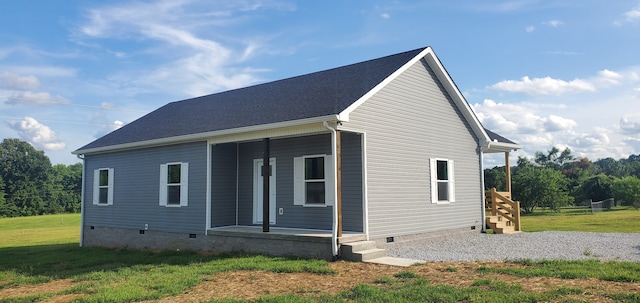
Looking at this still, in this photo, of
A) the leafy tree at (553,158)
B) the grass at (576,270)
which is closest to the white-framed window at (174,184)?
the grass at (576,270)

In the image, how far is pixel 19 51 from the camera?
68.5ft

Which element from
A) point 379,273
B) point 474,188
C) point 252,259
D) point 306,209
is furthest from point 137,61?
point 379,273

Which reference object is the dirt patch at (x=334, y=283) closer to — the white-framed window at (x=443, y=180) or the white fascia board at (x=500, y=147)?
the white-framed window at (x=443, y=180)

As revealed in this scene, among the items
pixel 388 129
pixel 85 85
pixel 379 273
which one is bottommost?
pixel 379 273

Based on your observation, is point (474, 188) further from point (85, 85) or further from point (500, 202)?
point (85, 85)

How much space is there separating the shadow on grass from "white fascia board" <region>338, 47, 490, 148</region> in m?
4.63

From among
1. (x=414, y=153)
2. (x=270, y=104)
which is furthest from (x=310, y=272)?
(x=270, y=104)

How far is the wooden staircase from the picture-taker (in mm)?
16145

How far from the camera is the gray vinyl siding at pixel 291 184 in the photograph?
11.9 meters

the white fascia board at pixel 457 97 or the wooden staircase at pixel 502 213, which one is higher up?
the white fascia board at pixel 457 97

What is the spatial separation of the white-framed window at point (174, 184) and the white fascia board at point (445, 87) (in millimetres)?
5941

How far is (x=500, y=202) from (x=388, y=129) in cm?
680

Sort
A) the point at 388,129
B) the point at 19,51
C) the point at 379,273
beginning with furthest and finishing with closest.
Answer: the point at 19,51 < the point at 388,129 < the point at 379,273

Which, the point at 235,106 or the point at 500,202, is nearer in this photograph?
the point at 235,106
